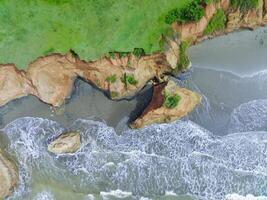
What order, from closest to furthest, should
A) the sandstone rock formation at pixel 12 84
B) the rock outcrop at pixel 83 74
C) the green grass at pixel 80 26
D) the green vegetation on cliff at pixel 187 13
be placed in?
the green grass at pixel 80 26
the green vegetation on cliff at pixel 187 13
the rock outcrop at pixel 83 74
the sandstone rock formation at pixel 12 84

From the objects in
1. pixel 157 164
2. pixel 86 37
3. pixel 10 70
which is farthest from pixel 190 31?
pixel 10 70

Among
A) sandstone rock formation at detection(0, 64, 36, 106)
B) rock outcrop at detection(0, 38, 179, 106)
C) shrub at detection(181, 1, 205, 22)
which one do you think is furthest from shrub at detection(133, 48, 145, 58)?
sandstone rock formation at detection(0, 64, 36, 106)

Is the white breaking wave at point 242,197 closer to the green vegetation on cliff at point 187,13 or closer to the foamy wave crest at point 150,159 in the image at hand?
the foamy wave crest at point 150,159

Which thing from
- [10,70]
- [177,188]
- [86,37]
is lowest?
[177,188]

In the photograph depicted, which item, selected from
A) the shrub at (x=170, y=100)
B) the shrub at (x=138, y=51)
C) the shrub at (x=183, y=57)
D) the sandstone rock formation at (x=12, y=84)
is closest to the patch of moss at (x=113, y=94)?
the shrub at (x=138, y=51)

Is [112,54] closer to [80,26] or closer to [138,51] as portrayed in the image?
[138,51]

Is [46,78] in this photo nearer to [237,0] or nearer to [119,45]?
[119,45]

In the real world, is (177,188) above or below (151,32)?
below
